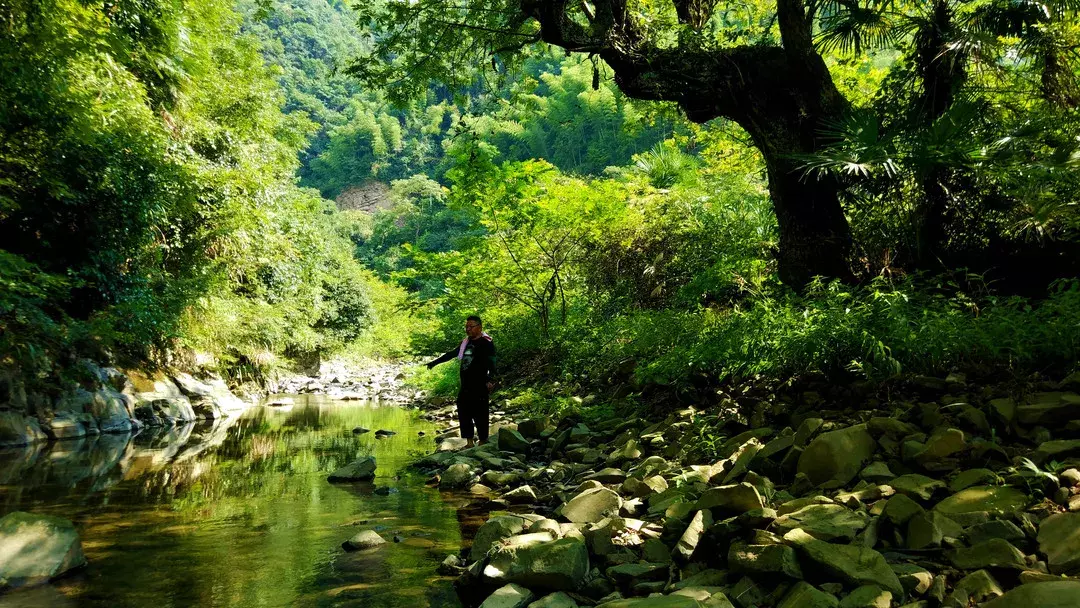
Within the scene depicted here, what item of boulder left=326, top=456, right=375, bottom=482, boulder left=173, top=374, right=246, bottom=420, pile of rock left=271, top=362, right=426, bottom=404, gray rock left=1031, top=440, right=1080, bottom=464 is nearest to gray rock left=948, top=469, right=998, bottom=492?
gray rock left=1031, top=440, right=1080, bottom=464

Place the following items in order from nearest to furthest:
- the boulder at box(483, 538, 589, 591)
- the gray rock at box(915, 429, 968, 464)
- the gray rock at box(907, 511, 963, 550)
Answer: the gray rock at box(907, 511, 963, 550) → the boulder at box(483, 538, 589, 591) → the gray rock at box(915, 429, 968, 464)

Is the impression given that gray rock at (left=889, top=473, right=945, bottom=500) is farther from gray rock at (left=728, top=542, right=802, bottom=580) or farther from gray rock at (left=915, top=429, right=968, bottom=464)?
gray rock at (left=728, top=542, right=802, bottom=580)

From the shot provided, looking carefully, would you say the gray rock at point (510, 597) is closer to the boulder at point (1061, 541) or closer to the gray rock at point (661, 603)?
the gray rock at point (661, 603)

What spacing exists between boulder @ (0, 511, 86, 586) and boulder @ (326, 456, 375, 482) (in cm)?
268

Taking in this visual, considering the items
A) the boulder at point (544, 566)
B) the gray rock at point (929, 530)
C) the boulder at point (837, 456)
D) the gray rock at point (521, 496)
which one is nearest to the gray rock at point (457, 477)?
the gray rock at point (521, 496)

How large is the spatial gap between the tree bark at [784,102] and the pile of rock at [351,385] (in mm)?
11400

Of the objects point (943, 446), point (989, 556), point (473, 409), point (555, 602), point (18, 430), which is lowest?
point (555, 602)

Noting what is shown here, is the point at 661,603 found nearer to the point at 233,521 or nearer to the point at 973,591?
the point at 973,591

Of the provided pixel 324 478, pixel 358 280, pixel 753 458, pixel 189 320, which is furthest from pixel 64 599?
pixel 358 280

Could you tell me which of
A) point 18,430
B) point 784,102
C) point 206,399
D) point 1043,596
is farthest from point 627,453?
point 206,399

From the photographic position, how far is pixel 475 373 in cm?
732

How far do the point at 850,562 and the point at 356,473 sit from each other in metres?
4.86

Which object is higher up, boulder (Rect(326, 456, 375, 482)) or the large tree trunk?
the large tree trunk

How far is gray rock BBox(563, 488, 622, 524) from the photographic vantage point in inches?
158
